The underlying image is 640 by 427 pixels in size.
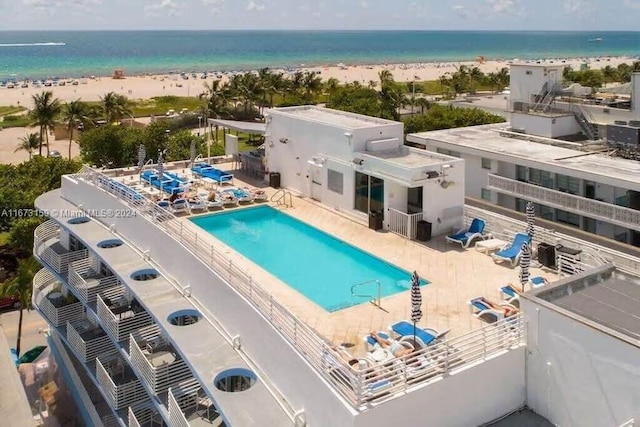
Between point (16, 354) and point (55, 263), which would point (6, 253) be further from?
point (55, 263)

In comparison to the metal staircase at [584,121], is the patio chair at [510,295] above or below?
below

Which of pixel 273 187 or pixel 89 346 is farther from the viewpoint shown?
pixel 273 187

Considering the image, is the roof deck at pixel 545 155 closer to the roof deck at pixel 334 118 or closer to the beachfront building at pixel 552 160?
the beachfront building at pixel 552 160

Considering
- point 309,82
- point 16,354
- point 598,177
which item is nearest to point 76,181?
point 16,354

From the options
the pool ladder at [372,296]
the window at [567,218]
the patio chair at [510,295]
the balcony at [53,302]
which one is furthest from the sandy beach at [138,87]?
the patio chair at [510,295]

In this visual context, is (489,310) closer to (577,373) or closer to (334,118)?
(577,373)
